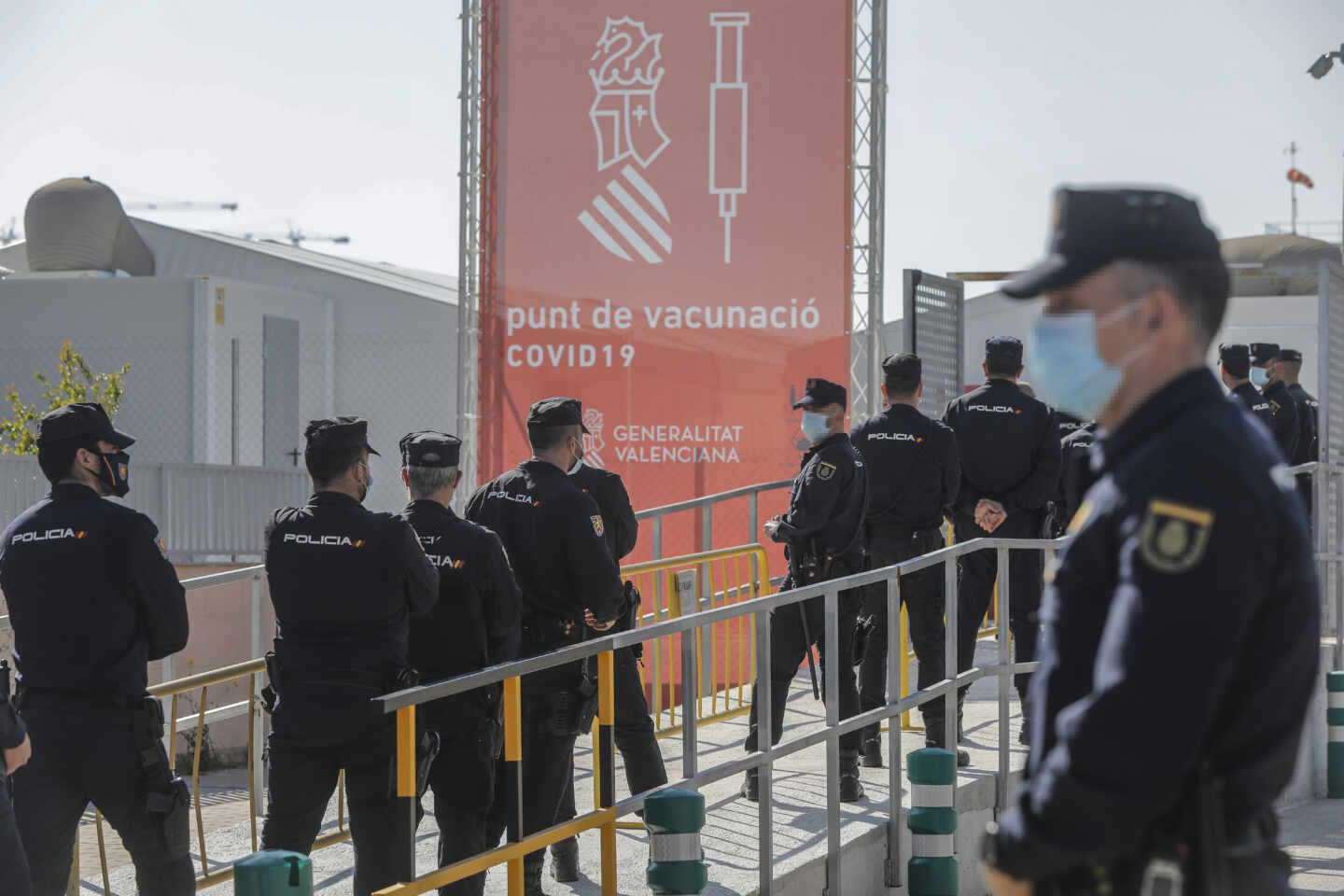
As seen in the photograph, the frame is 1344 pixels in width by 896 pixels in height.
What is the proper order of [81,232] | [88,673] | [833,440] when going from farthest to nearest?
[81,232], [833,440], [88,673]

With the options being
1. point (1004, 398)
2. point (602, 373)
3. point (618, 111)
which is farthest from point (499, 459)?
point (1004, 398)

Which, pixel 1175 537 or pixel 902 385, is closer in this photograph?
pixel 1175 537

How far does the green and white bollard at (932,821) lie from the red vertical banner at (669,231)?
254 inches

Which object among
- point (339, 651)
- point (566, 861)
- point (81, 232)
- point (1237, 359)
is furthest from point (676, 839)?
point (81, 232)

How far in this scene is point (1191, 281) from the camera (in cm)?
217

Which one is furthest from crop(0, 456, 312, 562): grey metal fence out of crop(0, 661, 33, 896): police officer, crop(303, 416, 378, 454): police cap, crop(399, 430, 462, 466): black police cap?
crop(0, 661, 33, 896): police officer

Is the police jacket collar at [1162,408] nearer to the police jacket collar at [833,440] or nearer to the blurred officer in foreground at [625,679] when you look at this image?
the blurred officer in foreground at [625,679]

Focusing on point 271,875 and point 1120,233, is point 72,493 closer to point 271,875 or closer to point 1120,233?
point 271,875

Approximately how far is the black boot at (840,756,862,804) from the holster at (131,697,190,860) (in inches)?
124

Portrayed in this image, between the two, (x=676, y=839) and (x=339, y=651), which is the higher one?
(x=339, y=651)

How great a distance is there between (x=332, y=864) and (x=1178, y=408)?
4969 millimetres

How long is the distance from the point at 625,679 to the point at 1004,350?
8.77 ft

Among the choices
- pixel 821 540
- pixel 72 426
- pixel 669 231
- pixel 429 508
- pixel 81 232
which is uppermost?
pixel 81 232

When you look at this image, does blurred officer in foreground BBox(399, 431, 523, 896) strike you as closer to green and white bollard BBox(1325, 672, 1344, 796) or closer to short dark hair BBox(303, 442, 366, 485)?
short dark hair BBox(303, 442, 366, 485)
